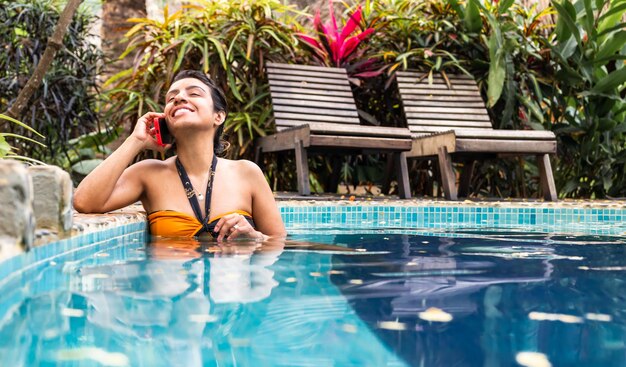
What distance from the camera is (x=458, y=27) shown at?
24.6 ft

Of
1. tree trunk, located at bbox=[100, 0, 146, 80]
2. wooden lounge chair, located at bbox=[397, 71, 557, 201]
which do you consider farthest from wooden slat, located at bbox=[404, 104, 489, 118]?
tree trunk, located at bbox=[100, 0, 146, 80]

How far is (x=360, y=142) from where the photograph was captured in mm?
5559

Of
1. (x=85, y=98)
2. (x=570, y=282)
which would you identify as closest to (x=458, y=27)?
(x=85, y=98)

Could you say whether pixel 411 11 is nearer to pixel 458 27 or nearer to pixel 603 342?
pixel 458 27

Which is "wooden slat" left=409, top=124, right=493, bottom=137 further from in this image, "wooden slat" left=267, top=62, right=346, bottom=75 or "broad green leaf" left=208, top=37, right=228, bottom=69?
"broad green leaf" left=208, top=37, right=228, bottom=69

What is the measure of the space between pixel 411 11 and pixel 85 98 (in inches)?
150

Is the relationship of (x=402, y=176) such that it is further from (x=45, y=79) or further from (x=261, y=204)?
(x=45, y=79)

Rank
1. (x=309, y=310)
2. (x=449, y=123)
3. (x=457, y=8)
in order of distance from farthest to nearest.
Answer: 1. (x=457, y=8)
2. (x=449, y=123)
3. (x=309, y=310)

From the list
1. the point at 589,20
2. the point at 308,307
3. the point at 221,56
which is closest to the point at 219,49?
the point at 221,56

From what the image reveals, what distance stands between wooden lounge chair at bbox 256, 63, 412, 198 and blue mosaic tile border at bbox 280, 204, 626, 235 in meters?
0.87

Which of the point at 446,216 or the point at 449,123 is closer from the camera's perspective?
the point at 446,216

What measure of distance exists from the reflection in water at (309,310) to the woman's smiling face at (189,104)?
73 cm

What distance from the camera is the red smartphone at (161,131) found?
10.3 ft

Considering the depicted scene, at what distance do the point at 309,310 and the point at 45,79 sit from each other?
19.7 feet
